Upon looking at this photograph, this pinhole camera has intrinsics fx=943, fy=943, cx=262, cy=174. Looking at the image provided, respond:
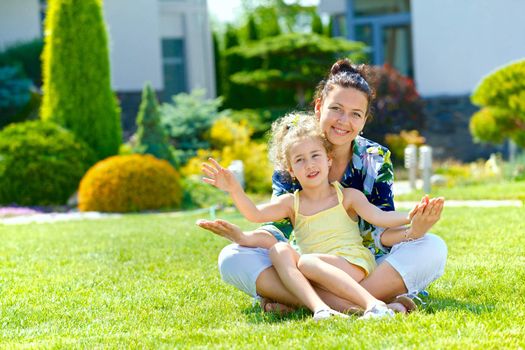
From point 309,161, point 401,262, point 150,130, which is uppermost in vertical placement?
point 309,161

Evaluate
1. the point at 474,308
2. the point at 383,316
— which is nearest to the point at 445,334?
the point at 383,316

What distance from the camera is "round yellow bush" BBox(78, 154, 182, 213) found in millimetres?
12664

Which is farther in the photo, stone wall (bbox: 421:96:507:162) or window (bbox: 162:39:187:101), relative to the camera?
window (bbox: 162:39:187:101)

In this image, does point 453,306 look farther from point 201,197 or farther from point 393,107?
point 393,107

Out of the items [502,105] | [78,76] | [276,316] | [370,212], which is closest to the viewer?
[276,316]

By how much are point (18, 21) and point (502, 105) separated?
9.82 m

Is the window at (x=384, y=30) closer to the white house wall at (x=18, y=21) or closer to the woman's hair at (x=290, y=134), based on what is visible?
the white house wall at (x=18, y=21)

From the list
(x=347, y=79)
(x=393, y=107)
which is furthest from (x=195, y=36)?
(x=347, y=79)

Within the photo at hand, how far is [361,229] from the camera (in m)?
4.90

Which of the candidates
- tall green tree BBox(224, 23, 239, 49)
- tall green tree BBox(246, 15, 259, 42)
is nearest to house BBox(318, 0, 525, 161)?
tall green tree BBox(246, 15, 259, 42)

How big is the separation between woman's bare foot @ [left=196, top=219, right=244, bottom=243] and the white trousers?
8 centimetres

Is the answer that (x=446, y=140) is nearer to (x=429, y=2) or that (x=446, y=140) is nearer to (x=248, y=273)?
(x=429, y=2)

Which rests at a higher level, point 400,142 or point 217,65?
point 217,65

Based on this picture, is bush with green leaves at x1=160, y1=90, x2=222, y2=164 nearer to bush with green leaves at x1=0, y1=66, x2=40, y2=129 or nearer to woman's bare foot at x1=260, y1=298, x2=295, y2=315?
bush with green leaves at x1=0, y1=66, x2=40, y2=129
